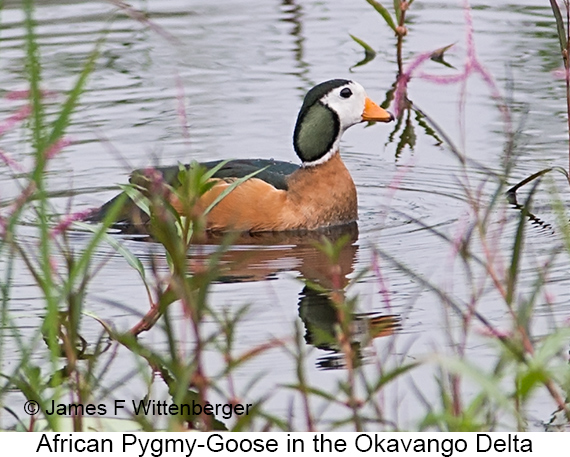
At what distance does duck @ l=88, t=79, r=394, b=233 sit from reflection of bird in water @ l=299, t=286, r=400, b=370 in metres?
1.65

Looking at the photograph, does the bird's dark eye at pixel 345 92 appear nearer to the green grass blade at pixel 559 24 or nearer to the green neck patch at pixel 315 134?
the green neck patch at pixel 315 134

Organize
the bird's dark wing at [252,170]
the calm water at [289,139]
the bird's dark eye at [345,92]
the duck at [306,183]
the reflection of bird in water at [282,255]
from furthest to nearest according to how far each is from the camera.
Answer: the bird's dark eye at [345,92]
the duck at [306,183]
the bird's dark wing at [252,170]
the reflection of bird in water at [282,255]
the calm water at [289,139]

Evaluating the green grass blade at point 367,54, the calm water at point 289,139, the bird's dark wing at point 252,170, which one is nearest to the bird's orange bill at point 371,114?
the calm water at point 289,139

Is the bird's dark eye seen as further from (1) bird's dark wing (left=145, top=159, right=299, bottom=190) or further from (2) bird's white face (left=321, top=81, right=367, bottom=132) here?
(1) bird's dark wing (left=145, top=159, right=299, bottom=190)

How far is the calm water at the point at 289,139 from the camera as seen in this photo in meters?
5.63

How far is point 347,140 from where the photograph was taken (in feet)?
32.1

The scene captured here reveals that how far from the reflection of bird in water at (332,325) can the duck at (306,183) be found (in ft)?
5.42

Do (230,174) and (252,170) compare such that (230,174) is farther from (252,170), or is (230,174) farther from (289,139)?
(289,139)

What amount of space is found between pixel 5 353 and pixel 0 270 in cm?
148

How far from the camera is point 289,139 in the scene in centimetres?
967

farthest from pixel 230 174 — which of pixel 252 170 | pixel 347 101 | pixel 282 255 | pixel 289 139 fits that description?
pixel 289 139

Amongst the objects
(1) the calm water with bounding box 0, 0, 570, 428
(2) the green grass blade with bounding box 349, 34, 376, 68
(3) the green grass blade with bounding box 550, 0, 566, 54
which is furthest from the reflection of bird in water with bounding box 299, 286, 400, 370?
(2) the green grass blade with bounding box 349, 34, 376, 68

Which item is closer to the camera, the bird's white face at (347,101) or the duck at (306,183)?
the duck at (306,183)

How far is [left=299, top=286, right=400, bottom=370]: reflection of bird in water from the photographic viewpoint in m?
5.25
